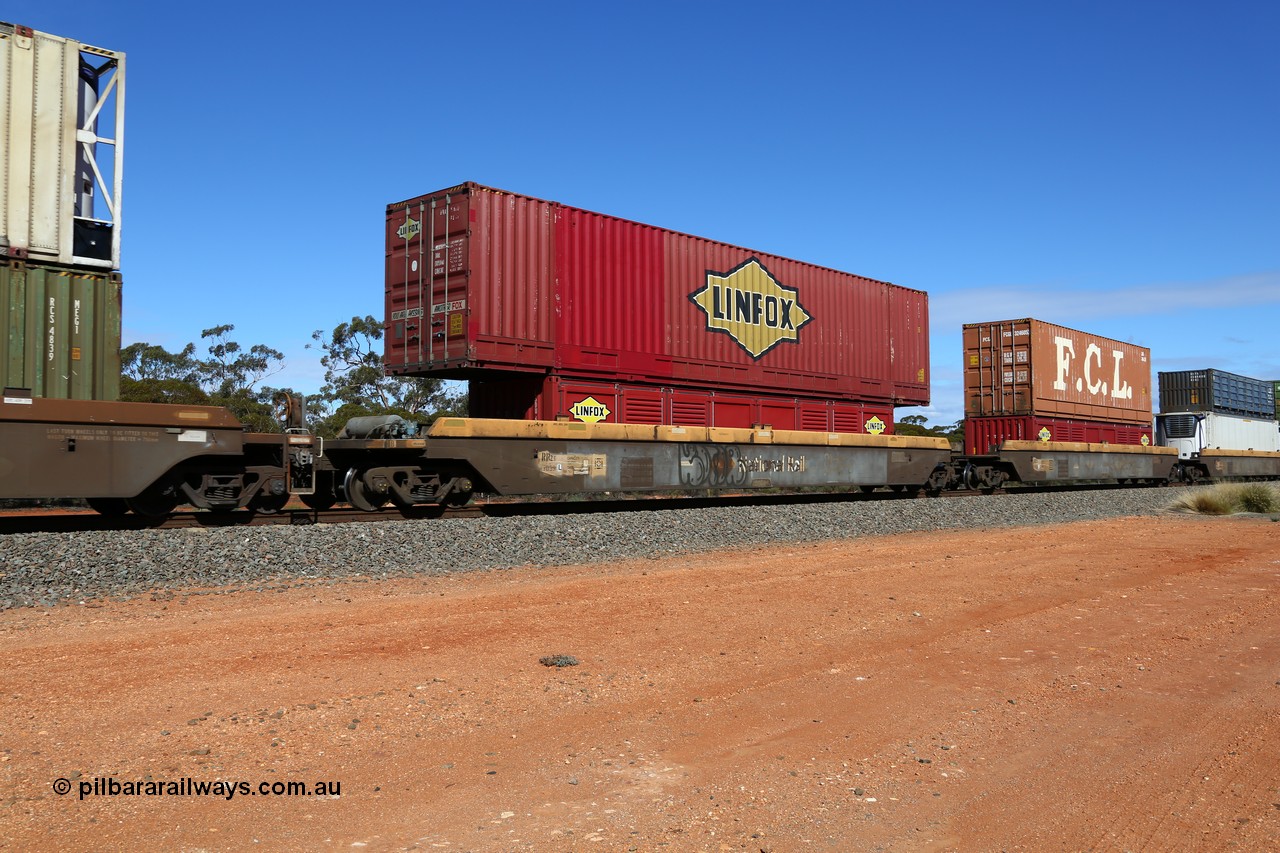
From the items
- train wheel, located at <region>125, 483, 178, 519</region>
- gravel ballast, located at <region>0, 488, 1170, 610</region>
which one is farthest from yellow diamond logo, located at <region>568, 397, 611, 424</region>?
train wheel, located at <region>125, 483, 178, 519</region>

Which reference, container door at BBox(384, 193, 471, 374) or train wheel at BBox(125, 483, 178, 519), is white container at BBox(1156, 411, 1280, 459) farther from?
train wheel at BBox(125, 483, 178, 519)

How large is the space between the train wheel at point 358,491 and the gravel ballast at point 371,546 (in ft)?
4.44

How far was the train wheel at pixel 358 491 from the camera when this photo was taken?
11609 mm

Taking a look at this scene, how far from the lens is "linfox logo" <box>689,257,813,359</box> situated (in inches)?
613

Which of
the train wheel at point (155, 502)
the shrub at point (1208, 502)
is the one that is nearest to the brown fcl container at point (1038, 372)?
the shrub at point (1208, 502)

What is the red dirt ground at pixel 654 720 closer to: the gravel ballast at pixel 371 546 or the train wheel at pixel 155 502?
the gravel ballast at pixel 371 546

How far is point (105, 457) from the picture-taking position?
9055 millimetres

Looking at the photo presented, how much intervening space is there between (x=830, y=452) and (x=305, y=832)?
49.0ft

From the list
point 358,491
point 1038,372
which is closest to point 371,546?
point 358,491

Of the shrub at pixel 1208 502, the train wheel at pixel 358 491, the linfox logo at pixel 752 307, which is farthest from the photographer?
the shrub at pixel 1208 502

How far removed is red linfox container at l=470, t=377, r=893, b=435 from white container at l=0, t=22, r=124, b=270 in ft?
18.6

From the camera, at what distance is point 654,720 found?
4.11 meters

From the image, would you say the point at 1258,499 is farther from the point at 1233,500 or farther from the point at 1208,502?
the point at 1208,502

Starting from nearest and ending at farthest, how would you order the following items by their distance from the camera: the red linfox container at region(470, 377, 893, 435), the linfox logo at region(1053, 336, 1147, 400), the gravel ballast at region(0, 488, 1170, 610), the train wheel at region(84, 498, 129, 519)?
1. the gravel ballast at region(0, 488, 1170, 610)
2. the train wheel at region(84, 498, 129, 519)
3. the red linfox container at region(470, 377, 893, 435)
4. the linfox logo at region(1053, 336, 1147, 400)
